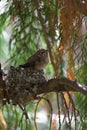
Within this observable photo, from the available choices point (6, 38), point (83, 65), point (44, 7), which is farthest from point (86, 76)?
point (6, 38)

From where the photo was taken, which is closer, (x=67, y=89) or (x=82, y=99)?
(x=67, y=89)

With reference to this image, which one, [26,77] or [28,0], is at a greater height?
[28,0]

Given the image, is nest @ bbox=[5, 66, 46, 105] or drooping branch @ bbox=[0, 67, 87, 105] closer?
drooping branch @ bbox=[0, 67, 87, 105]

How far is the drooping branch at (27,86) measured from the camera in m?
1.38

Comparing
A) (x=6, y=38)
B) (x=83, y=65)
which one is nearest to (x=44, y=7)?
(x=83, y=65)

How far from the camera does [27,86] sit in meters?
1.62

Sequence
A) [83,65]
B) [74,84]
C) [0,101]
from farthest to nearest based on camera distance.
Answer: [83,65] < [0,101] < [74,84]

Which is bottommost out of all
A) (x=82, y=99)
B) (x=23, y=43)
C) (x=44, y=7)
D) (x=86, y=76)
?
(x=82, y=99)

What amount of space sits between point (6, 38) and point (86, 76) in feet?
3.54

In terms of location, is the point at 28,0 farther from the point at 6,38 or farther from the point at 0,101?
the point at 6,38

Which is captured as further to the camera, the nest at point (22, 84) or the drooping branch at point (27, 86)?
the nest at point (22, 84)

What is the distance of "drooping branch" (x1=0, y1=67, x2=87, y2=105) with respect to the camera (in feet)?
Result: 4.54

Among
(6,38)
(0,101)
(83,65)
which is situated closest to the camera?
(0,101)

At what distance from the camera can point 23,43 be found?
188cm
